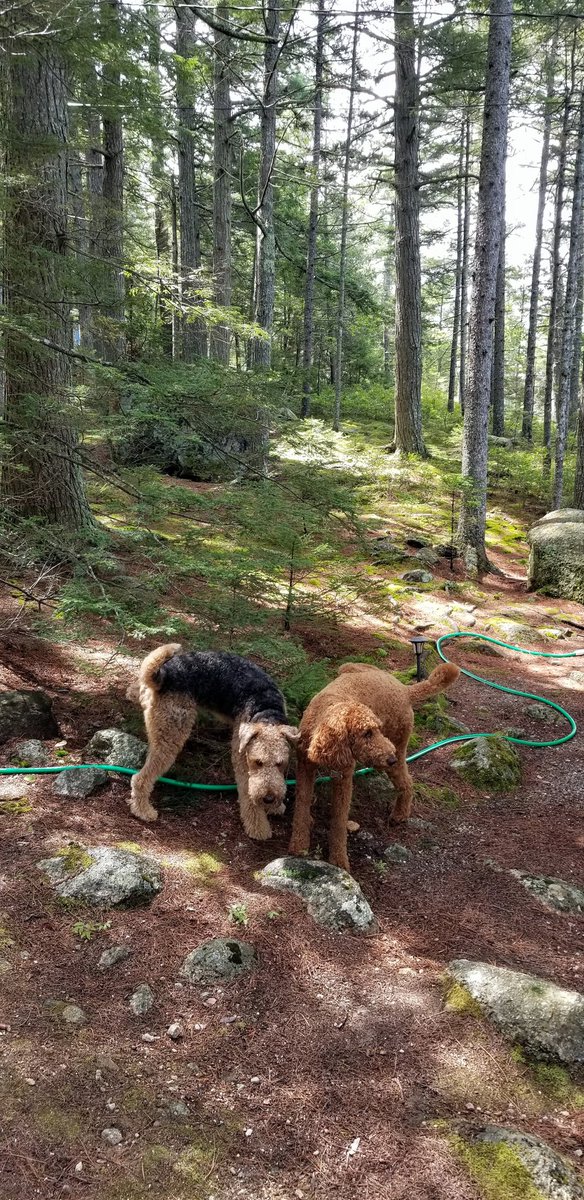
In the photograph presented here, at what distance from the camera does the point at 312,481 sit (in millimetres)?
→ 5223

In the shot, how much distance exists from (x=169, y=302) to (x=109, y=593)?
2.40 metres

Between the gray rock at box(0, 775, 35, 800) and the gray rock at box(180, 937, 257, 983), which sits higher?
the gray rock at box(0, 775, 35, 800)

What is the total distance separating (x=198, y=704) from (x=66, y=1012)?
6.26ft

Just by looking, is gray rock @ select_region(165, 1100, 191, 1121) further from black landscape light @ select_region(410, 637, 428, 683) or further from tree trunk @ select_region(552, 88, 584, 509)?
tree trunk @ select_region(552, 88, 584, 509)

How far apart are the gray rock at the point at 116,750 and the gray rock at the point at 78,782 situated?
0.47 feet

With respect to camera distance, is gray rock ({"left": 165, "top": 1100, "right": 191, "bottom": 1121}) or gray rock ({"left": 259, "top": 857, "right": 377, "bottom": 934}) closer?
gray rock ({"left": 165, "top": 1100, "right": 191, "bottom": 1121})

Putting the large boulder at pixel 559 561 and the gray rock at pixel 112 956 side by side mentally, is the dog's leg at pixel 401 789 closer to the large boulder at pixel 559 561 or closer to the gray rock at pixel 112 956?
the gray rock at pixel 112 956

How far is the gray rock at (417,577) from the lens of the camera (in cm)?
999

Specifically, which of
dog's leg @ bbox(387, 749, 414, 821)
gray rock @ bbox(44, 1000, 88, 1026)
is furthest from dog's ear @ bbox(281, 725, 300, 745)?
gray rock @ bbox(44, 1000, 88, 1026)

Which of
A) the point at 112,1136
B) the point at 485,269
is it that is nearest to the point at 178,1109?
the point at 112,1136

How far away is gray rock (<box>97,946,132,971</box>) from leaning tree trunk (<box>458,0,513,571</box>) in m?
8.16

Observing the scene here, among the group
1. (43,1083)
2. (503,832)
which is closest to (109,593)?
(43,1083)

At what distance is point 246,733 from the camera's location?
12.1 feet

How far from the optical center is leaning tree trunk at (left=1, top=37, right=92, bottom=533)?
4625 millimetres
